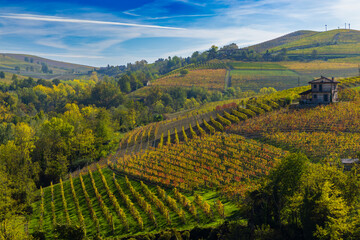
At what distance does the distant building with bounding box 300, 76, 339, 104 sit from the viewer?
2501 inches

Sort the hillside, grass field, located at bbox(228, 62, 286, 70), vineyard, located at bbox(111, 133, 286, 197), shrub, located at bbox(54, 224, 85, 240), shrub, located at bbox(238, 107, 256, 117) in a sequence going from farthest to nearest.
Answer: grass field, located at bbox(228, 62, 286, 70)
shrub, located at bbox(238, 107, 256, 117)
vineyard, located at bbox(111, 133, 286, 197)
the hillside
shrub, located at bbox(54, 224, 85, 240)

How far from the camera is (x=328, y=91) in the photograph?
63719 mm

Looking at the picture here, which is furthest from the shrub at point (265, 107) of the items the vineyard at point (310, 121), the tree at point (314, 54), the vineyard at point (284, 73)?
the tree at point (314, 54)

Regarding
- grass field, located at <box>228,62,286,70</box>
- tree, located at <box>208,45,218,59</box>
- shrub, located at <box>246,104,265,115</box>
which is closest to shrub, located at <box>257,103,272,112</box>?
shrub, located at <box>246,104,265,115</box>

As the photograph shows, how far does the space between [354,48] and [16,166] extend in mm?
164665

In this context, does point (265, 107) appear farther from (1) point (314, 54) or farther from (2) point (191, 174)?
(1) point (314, 54)

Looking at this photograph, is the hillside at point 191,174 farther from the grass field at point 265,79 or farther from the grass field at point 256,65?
the grass field at point 256,65

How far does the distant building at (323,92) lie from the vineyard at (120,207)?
39305mm

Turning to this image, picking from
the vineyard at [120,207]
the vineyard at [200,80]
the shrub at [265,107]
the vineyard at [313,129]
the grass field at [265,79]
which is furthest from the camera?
the vineyard at [200,80]

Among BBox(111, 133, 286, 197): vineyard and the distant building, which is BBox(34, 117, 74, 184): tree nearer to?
BBox(111, 133, 286, 197): vineyard

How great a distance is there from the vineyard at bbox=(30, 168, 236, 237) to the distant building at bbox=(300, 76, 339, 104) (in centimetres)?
3931

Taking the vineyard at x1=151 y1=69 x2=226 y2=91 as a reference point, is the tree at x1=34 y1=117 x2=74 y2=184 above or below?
below

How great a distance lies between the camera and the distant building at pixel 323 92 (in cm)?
6353

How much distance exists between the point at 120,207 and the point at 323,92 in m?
47.0
